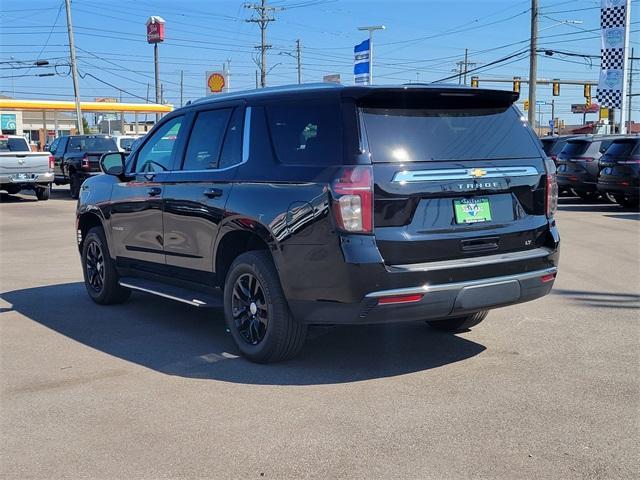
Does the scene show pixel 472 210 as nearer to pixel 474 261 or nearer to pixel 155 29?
pixel 474 261

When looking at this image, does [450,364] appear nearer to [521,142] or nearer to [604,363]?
[604,363]

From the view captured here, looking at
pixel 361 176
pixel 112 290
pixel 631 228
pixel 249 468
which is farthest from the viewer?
pixel 631 228

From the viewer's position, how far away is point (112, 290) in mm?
7328

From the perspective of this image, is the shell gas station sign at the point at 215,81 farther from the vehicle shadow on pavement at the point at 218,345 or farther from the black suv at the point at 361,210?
the black suv at the point at 361,210

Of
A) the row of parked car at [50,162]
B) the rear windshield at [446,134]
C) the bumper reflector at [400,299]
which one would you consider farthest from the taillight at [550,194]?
the row of parked car at [50,162]

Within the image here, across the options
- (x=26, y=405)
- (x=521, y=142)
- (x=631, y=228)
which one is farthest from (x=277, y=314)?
(x=631, y=228)

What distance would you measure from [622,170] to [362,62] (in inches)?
821

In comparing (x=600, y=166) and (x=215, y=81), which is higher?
(x=215, y=81)

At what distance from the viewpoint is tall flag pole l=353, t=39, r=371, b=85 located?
1379 inches

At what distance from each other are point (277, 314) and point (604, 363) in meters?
2.40

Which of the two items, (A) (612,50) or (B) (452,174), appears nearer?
(B) (452,174)

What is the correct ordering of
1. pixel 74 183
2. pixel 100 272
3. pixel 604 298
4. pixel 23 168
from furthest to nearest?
1. pixel 74 183
2. pixel 23 168
3. pixel 604 298
4. pixel 100 272

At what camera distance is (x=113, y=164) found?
288 inches

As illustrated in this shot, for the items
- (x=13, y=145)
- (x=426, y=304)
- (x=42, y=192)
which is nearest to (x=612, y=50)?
(x=42, y=192)
